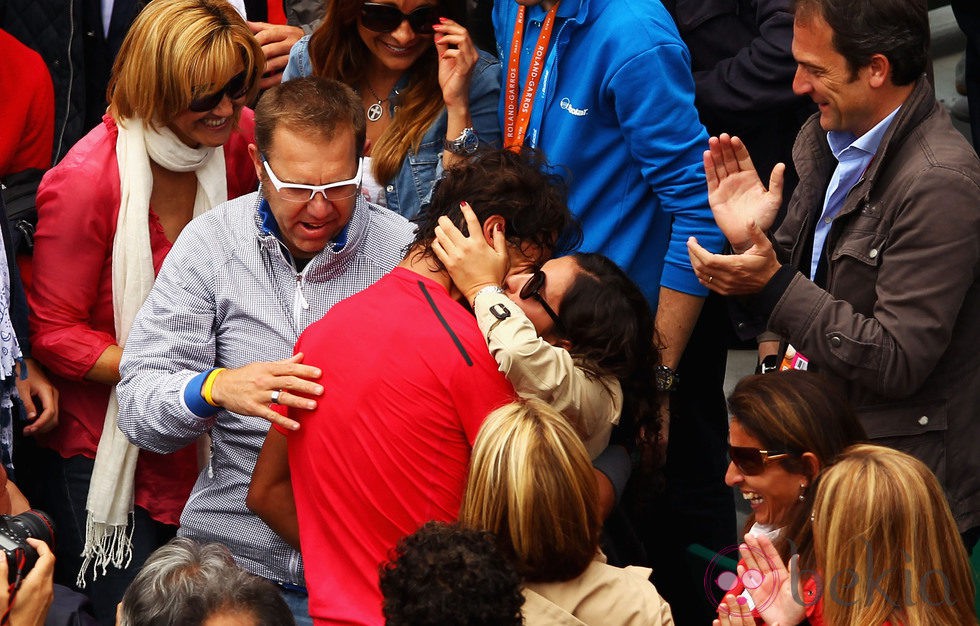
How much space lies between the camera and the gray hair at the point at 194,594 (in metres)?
2.92

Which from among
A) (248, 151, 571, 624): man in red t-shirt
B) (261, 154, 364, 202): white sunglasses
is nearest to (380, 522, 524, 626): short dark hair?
(248, 151, 571, 624): man in red t-shirt

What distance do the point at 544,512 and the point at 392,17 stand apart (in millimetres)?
2122

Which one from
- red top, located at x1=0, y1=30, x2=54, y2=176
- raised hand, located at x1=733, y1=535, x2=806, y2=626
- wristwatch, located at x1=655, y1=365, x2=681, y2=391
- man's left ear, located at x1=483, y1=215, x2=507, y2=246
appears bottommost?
wristwatch, located at x1=655, y1=365, x2=681, y2=391

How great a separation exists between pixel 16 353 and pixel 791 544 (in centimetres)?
237

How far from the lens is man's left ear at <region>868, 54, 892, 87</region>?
3.56 metres

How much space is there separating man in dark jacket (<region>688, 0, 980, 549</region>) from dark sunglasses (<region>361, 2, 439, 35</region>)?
3.99 ft

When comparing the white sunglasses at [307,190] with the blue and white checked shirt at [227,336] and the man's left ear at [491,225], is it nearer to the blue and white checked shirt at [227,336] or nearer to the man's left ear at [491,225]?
the blue and white checked shirt at [227,336]

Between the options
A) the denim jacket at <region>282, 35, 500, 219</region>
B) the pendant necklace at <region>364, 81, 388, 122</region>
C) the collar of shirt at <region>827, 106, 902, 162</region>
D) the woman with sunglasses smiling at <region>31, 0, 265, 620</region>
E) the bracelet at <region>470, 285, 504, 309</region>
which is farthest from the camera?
the pendant necklace at <region>364, 81, 388, 122</region>

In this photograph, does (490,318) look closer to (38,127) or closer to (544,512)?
(544,512)

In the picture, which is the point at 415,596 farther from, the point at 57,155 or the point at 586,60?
the point at 57,155

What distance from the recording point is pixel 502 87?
14.7 ft

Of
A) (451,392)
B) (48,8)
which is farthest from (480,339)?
(48,8)

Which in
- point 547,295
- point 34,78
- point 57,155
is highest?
point 547,295

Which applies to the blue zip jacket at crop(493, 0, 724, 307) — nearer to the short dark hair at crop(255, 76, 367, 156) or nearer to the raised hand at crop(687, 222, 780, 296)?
the raised hand at crop(687, 222, 780, 296)
